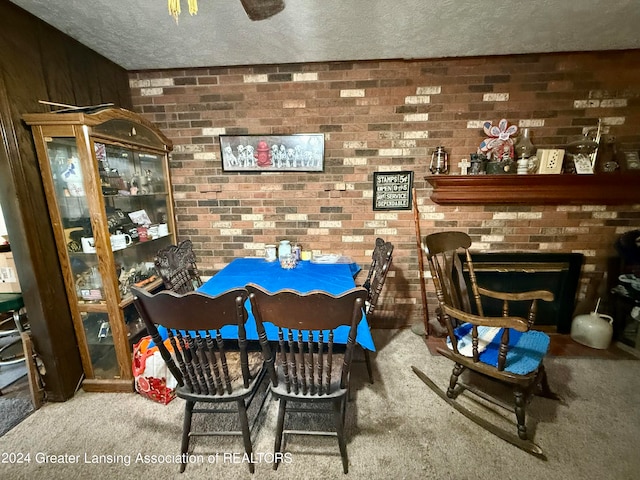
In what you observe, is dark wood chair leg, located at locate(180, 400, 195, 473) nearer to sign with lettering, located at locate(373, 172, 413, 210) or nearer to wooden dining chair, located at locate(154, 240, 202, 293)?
wooden dining chair, located at locate(154, 240, 202, 293)

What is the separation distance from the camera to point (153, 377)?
1.70 m

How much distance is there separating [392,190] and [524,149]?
1103mm

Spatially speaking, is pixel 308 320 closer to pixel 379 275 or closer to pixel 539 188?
pixel 379 275

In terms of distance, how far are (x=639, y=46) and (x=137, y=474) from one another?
14.3 ft

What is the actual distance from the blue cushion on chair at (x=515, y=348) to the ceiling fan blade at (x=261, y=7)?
2120 millimetres

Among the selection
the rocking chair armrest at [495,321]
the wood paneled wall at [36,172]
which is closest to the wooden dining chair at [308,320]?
the rocking chair armrest at [495,321]

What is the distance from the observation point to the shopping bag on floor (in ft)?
5.54

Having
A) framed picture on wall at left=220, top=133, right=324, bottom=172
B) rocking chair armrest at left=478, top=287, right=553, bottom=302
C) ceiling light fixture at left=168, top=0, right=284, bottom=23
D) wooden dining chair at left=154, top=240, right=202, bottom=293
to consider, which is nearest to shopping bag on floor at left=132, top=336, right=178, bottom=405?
wooden dining chair at left=154, top=240, right=202, bottom=293

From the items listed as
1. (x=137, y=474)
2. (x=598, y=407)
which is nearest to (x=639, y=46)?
(x=598, y=407)

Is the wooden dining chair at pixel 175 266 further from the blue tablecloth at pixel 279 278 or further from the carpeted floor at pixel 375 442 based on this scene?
the carpeted floor at pixel 375 442

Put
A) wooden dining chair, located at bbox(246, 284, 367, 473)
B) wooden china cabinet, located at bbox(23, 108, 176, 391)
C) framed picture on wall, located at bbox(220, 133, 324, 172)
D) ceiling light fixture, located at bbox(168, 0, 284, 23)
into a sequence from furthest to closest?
framed picture on wall, located at bbox(220, 133, 324, 172), wooden china cabinet, located at bbox(23, 108, 176, 391), ceiling light fixture, located at bbox(168, 0, 284, 23), wooden dining chair, located at bbox(246, 284, 367, 473)

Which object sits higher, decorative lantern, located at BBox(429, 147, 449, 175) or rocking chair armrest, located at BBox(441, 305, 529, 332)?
decorative lantern, located at BBox(429, 147, 449, 175)

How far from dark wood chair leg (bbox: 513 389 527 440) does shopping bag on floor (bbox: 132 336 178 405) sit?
2.09m

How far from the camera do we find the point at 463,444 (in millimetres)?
1396
